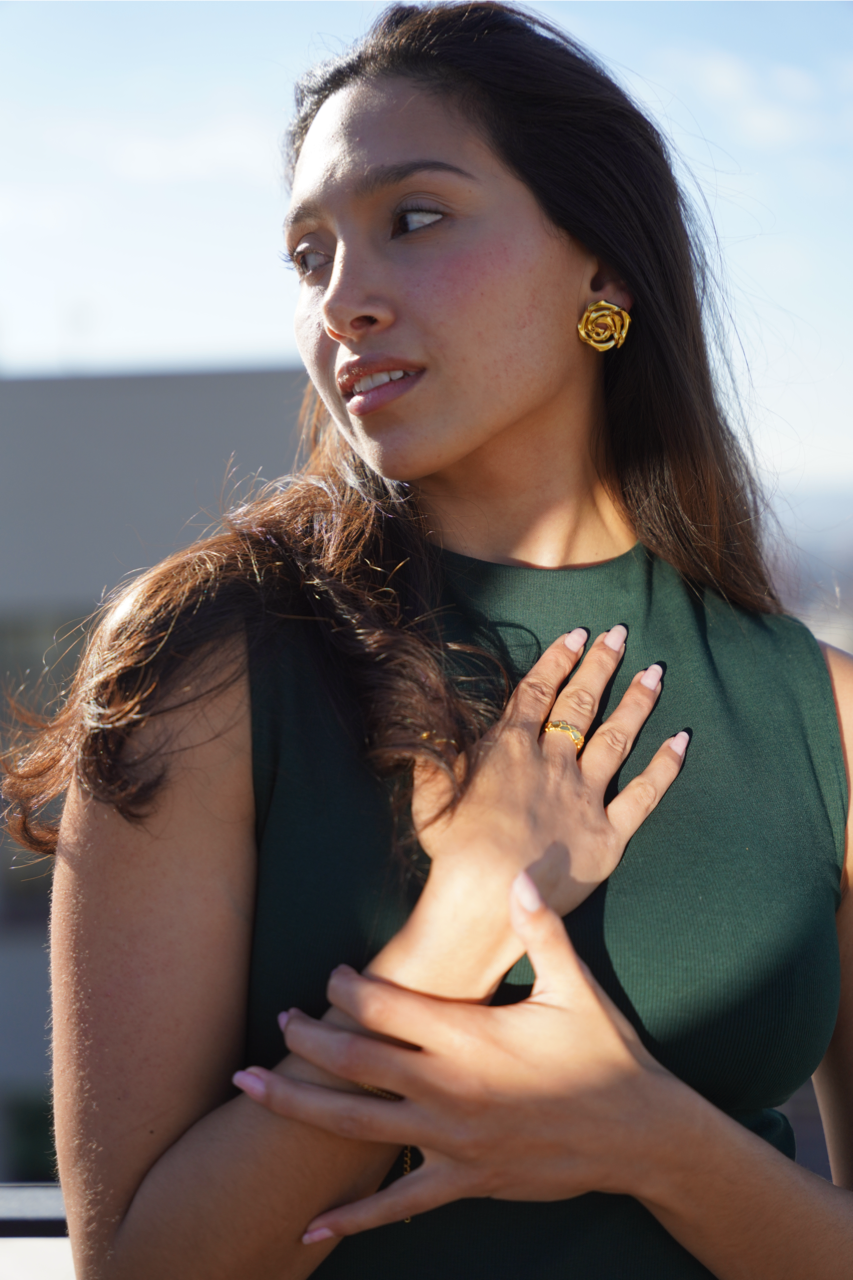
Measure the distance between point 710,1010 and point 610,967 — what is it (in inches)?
4.7

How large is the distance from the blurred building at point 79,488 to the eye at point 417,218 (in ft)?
35.0

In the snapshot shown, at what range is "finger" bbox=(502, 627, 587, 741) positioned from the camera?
116 centimetres

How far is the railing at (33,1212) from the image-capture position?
1.40 m

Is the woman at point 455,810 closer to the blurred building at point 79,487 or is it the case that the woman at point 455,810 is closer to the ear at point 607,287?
the ear at point 607,287

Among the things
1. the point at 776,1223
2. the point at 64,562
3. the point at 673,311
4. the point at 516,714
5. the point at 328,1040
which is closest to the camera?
the point at 328,1040

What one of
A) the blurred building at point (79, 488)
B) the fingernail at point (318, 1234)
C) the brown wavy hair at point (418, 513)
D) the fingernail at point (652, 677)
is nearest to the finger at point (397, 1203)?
the fingernail at point (318, 1234)

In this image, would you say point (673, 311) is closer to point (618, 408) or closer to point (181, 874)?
point (618, 408)

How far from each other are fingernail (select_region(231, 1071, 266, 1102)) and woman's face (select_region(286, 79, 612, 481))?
0.70 m

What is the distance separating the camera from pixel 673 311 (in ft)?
4.89

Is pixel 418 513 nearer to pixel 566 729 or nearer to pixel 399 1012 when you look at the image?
pixel 566 729

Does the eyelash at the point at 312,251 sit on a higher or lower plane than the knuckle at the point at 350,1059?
higher

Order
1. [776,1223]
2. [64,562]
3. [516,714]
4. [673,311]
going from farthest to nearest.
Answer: [64,562], [673,311], [516,714], [776,1223]

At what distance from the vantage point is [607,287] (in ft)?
4.65

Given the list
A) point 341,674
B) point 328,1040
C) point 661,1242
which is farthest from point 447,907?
point 661,1242
